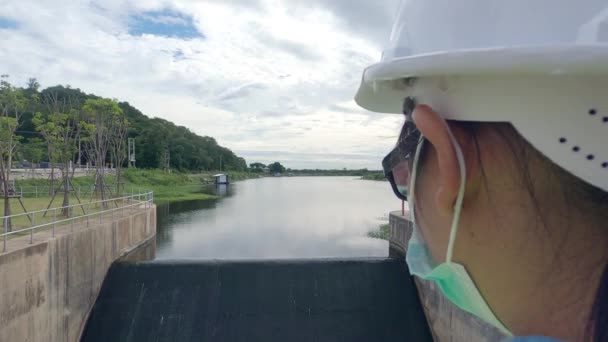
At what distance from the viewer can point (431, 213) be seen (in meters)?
0.95

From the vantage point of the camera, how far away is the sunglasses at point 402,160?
0.98 metres

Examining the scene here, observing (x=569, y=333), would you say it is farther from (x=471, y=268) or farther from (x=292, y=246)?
(x=292, y=246)

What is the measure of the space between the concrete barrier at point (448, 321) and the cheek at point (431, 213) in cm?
536

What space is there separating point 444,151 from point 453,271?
0.28 metres

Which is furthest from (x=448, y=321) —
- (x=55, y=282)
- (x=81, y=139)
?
(x=81, y=139)

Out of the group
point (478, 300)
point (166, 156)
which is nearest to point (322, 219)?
point (478, 300)

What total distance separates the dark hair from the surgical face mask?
10cm

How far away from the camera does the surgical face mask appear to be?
860mm

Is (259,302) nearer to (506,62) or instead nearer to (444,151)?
(444,151)

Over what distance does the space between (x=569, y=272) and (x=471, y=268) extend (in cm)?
17

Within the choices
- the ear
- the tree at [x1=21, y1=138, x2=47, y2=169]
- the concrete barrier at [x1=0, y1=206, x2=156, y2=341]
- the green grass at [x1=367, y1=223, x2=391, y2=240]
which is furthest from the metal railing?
the tree at [x1=21, y1=138, x2=47, y2=169]

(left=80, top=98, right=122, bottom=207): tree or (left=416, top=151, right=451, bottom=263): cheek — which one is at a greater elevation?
(left=80, top=98, right=122, bottom=207): tree

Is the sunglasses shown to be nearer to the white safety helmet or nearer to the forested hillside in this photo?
the white safety helmet

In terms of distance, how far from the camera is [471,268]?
0.89 metres
